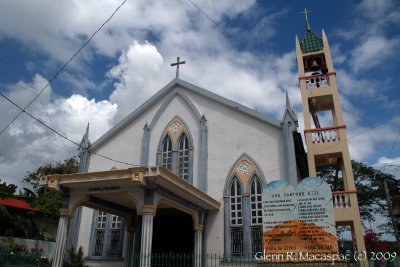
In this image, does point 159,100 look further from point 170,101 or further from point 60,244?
point 60,244

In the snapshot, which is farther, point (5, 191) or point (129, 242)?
point (5, 191)

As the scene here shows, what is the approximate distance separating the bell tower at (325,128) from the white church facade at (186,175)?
3.03 feet

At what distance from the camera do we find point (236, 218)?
49.1ft

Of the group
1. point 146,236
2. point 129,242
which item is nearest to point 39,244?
point 129,242

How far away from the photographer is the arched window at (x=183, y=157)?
656 inches

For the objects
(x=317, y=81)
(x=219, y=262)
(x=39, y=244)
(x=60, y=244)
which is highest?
(x=317, y=81)

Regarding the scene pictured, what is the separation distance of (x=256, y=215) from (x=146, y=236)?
5592 mm

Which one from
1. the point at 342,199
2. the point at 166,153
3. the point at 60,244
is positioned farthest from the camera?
the point at 166,153

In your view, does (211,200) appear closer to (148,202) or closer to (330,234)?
(148,202)

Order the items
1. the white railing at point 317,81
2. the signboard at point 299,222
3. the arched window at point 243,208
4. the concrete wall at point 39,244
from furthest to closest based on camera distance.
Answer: the concrete wall at point 39,244 → the white railing at point 317,81 → the arched window at point 243,208 → the signboard at point 299,222

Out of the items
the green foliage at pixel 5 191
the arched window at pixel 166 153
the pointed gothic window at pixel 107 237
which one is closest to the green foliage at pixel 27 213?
the green foliage at pixel 5 191

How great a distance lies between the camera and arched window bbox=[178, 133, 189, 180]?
1666 cm

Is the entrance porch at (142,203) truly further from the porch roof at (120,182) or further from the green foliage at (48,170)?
the green foliage at (48,170)

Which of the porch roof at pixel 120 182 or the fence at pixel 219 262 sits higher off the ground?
the porch roof at pixel 120 182
